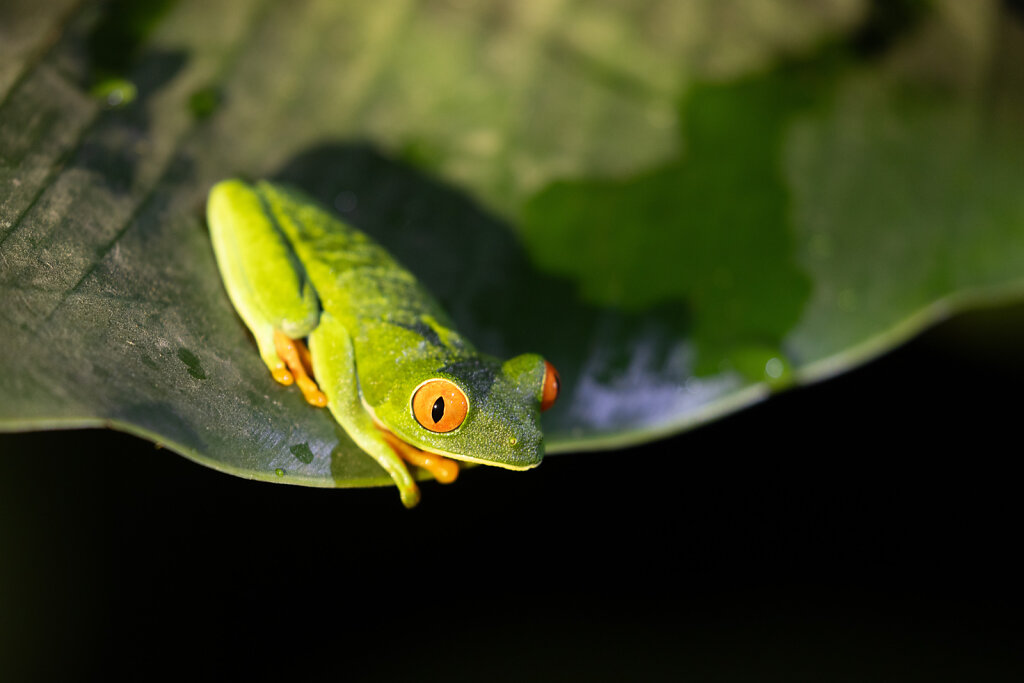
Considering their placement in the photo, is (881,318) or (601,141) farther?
(601,141)

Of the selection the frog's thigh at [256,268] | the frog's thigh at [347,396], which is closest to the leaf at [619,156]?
the frog's thigh at [256,268]

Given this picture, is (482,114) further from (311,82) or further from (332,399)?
(332,399)

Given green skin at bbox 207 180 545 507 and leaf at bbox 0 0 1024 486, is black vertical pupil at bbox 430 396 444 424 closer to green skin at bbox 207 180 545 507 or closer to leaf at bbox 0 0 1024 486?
green skin at bbox 207 180 545 507

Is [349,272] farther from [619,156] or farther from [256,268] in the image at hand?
[619,156]

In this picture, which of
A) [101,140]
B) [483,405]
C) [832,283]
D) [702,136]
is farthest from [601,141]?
[101,140]

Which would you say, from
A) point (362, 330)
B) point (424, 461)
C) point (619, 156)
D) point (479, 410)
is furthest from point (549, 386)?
point (619, 156)

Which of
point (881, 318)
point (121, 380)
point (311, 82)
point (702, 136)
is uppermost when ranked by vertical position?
point (702, 136)

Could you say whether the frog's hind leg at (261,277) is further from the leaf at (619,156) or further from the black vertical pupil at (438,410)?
the black vertical pupil at (438,410)
